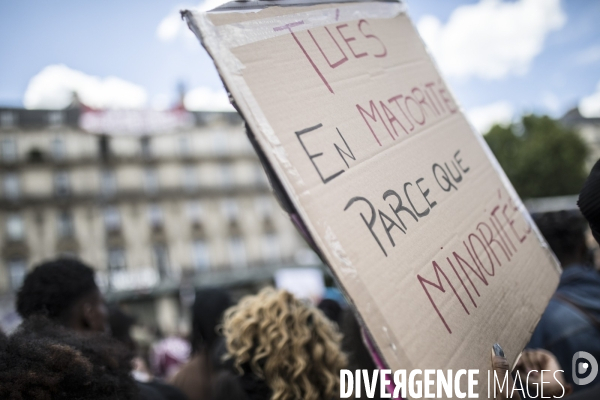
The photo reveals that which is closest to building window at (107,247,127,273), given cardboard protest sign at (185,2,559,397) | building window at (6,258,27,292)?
building window at (6,258,27,292)

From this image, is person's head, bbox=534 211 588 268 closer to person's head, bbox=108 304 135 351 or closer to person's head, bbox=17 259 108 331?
person's head, bbox=17 259 108 331

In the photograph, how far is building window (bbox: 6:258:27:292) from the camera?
94.4ft

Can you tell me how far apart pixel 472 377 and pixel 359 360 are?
3.95 feet

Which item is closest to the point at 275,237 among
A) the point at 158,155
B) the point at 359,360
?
the point at 158,155

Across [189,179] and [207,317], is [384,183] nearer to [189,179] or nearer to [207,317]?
[207,317]

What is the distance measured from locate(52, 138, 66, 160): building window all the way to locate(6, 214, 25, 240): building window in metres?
4.68

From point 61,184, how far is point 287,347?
3375 cm

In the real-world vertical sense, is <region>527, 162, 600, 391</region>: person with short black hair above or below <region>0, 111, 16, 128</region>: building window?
below

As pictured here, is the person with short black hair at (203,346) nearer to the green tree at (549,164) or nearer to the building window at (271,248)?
the building window at (271,248)

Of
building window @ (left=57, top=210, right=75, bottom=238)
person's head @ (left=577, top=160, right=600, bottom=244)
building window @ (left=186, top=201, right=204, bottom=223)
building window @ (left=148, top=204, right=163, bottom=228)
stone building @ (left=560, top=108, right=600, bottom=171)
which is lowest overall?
stone building @ (left=560, top=108, right=600, bottom=171)

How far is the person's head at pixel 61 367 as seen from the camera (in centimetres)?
127

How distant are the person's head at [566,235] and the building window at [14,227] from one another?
3301 centimetres

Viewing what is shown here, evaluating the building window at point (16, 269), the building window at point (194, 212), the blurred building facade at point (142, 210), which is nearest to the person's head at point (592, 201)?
the blurred building facade at point (142, 210)

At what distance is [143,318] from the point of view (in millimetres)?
31078
